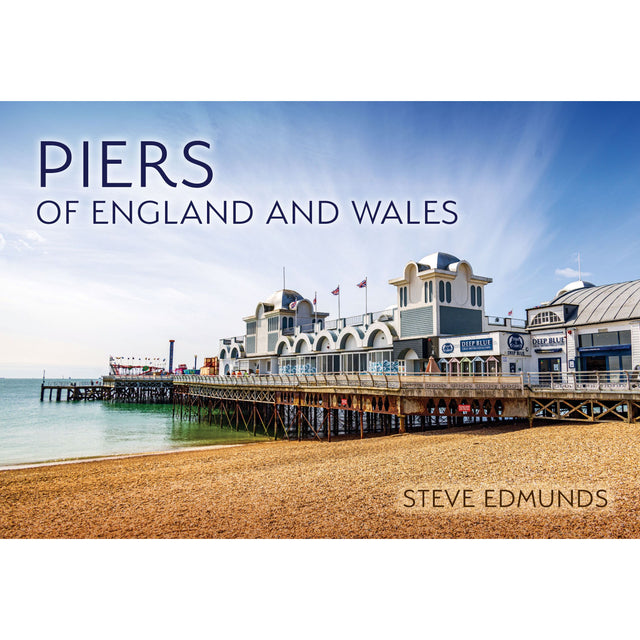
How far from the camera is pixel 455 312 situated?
2667 cm

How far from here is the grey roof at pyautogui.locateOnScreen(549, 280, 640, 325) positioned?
20453 millimetres

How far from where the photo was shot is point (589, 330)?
2155cm

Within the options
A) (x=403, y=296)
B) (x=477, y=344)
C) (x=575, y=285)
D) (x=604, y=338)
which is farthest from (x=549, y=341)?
(x=575, y=285)

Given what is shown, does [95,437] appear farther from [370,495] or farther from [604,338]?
[604,338]

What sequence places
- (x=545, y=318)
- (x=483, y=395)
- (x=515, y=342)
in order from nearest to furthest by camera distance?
(x=483, y=395), (x=515, y=342), (x=545, y=318)

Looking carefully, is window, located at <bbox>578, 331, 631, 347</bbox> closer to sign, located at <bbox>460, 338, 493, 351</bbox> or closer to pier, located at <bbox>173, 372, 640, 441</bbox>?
pier, located at <bbox>173, 372, 640, 441</bbox>

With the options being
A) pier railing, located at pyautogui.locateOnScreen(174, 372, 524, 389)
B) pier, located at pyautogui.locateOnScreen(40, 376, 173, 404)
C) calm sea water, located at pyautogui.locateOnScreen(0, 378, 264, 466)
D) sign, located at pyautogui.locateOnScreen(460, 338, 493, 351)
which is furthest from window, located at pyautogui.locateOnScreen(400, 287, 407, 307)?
pier, located at pyautogui.locateOnScreen(40, 376, 173, 404)

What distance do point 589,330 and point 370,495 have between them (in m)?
17.8

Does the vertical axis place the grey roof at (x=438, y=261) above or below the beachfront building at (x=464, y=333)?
above

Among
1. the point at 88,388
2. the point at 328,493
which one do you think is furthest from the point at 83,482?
the point at 88,388

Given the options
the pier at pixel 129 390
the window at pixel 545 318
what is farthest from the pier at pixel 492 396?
the pier at pixel 129 390

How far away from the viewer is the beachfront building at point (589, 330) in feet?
66.4

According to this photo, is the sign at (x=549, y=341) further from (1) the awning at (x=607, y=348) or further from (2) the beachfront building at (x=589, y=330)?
(1) the awning at (x=607, y=348)

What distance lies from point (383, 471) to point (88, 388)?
76573 mm
